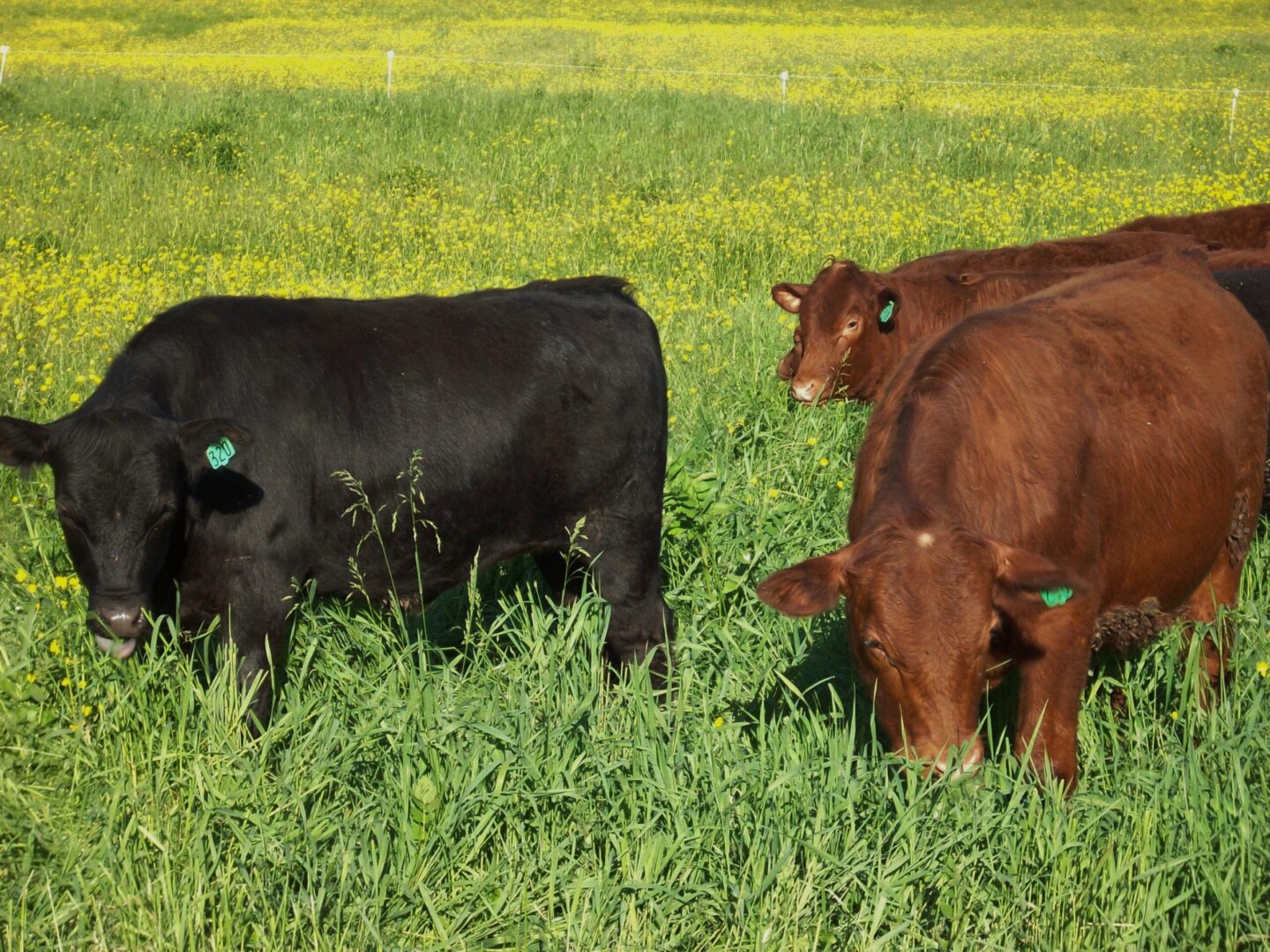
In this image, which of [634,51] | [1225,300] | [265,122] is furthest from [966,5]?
[1225,300]

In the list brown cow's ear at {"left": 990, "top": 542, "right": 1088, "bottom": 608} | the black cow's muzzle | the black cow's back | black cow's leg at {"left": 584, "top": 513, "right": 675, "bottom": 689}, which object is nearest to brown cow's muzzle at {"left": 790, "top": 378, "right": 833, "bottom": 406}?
the black cow's back

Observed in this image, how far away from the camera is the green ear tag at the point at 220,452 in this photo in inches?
172

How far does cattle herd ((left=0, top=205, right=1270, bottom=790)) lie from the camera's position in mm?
3965

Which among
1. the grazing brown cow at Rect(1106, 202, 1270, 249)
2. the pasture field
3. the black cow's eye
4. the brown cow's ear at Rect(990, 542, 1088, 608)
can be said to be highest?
the grazing brown cow at Rect(1106, 202, 1270, 249)

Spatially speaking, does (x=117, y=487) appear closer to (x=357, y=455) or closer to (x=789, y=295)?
(x=357, y=455)

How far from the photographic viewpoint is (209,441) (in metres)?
4.36

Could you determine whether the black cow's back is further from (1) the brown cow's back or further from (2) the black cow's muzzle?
(2) the black cow's muzzle

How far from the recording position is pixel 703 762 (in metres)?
4.05

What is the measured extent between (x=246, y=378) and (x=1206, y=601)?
411cm

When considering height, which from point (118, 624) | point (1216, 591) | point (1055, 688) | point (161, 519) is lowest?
point (1216, 591)

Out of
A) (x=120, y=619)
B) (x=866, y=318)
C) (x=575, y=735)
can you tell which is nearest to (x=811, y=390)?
(x=866, y=318)

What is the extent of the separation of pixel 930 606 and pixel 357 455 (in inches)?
90.0

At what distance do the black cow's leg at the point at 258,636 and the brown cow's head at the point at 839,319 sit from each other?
4.66 meters

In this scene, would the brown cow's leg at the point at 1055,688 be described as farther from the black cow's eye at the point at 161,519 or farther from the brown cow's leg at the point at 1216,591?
the black cow's eye at the point at 161,519
